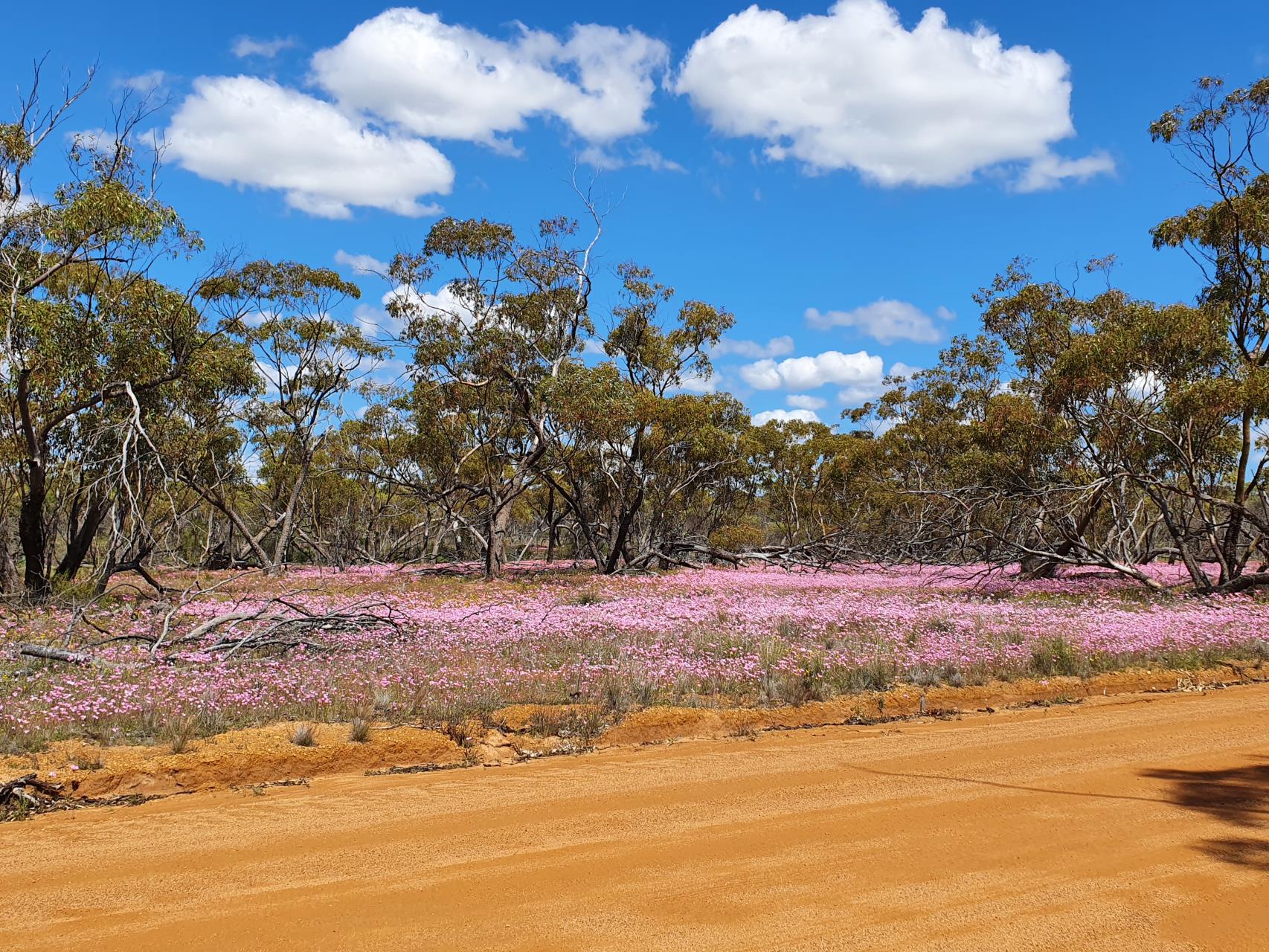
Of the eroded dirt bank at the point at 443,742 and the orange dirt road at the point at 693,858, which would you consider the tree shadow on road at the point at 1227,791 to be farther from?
the eroded dirt bank at the point at 443,742

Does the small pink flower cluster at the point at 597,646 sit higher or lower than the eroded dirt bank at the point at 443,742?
higher

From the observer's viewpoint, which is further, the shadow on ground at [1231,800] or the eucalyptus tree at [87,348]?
the eucalyptus tree at [87,348]

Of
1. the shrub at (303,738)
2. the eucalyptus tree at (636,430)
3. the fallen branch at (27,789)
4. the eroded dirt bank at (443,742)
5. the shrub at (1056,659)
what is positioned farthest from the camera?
the eucalyptus tree at (636,430)

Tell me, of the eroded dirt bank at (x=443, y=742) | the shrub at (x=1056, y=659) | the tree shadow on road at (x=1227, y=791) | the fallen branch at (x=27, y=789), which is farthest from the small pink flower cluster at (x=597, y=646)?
the tree shadow on road at (x=1227, y=791)

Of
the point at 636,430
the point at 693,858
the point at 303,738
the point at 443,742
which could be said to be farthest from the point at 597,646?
the point at 636,430

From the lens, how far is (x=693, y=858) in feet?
16.5

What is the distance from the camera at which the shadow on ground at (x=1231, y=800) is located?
5.05m

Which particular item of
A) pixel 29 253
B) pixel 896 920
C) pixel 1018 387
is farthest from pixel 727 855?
pixel 1018 387

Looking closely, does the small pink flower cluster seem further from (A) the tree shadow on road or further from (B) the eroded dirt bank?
(A) the tree shadow on road

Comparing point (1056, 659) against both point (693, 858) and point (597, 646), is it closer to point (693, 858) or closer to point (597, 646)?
point (597, 646)

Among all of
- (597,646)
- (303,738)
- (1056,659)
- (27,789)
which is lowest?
(27,789)

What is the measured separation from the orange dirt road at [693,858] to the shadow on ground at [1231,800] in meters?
0.02

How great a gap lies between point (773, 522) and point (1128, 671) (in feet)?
182

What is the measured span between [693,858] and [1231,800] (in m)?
4.16
